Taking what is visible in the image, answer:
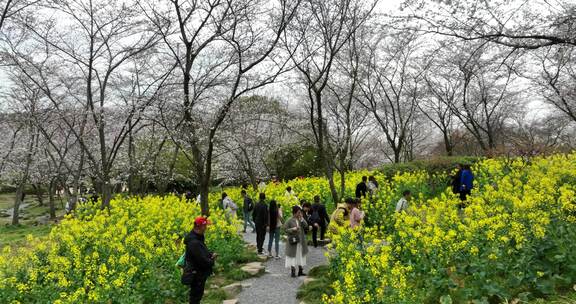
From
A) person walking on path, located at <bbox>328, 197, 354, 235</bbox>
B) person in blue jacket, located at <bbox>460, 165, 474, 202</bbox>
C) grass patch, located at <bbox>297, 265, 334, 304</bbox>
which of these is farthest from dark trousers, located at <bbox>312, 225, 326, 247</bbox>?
person in blue jacket, located at <bbox>460, 165, 474, 202</bbox>

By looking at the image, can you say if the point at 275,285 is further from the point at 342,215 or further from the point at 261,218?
the point at 261,218

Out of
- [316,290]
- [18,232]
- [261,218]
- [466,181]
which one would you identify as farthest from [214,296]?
[18,232]

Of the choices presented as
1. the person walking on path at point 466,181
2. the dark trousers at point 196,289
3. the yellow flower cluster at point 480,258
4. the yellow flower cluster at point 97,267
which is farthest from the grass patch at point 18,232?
the person walking on path at point 466,181

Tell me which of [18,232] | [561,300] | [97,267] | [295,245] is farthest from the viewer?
[18,232]

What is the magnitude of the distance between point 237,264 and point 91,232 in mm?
3440

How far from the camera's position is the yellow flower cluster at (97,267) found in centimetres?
638

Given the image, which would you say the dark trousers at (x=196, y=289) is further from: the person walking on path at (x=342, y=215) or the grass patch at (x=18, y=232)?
the grass patch at (x=18, y=232)

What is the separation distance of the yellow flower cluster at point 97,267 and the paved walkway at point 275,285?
1206mm

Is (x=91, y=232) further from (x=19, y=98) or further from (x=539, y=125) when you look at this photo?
(x=539, y=125)

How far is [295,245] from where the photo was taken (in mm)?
9070

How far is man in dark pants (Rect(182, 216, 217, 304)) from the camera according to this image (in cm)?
630

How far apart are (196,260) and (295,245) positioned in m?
3.19

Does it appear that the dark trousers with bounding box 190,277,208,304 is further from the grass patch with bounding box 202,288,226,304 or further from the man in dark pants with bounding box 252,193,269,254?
the man in dark pants with bounding box 252,193,269,254

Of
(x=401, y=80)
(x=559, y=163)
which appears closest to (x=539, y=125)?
(x=401, y=80)
